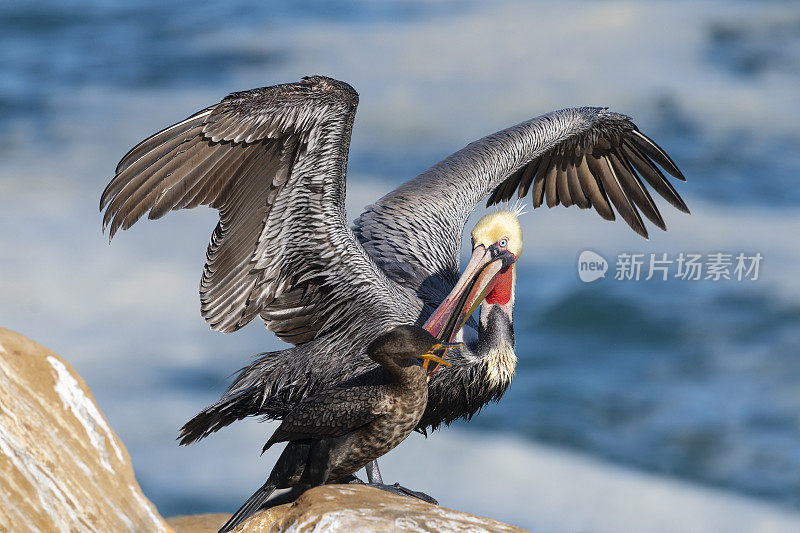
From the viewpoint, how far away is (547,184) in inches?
431

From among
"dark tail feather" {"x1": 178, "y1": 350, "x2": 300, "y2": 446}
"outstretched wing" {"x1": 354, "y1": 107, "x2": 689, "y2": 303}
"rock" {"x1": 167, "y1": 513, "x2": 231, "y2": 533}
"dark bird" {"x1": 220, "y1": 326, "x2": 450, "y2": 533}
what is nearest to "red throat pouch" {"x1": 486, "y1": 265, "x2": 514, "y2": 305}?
"outstretched wing" {"x1": 354, "y1": 107, "x2": 689, "y2": 303}

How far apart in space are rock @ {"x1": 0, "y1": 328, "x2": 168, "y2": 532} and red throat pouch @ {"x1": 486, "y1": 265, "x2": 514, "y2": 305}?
329 cm

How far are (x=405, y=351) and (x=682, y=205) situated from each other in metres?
→ 5.10

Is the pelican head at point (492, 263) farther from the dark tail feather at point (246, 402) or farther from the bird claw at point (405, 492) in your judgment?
the bird claw at point (405, 492)

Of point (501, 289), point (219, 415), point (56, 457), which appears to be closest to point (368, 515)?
point (56, 457)

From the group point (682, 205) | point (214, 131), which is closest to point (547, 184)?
point (682, 205)

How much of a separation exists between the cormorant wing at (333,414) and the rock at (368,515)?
40 cm

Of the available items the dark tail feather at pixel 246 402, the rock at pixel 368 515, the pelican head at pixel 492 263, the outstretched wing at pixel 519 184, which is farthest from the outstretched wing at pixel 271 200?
the rock at pixel 368 515

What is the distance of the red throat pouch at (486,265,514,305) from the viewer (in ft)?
25.9

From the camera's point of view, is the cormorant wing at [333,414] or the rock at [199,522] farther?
the rock at [199,522]

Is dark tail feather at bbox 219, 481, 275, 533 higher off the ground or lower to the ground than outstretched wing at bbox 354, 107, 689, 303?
lower

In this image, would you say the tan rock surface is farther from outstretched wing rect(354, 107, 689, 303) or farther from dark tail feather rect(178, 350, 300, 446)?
outstretched wing rect(354, 107, 689, 303)

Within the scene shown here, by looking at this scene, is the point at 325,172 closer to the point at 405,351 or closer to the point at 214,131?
the point at 214,131

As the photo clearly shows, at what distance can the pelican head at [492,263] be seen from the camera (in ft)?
25.5
